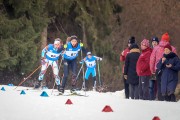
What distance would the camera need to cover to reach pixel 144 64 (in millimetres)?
13555

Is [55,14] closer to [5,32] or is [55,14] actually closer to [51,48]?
[5,32]

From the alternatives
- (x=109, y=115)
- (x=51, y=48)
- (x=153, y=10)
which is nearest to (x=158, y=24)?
(x=153, y=10)

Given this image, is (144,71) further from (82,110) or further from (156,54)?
(82,110)

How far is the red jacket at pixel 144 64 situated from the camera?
13.5 meters

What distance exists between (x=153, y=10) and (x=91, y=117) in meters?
23.2

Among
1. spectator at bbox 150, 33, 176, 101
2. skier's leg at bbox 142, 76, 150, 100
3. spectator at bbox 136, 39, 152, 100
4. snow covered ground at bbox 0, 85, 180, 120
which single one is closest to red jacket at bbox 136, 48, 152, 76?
spectator at bbox 136, 39, 152, 100

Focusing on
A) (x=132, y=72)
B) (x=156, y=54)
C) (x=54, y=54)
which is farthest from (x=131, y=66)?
(x=54, y=54)

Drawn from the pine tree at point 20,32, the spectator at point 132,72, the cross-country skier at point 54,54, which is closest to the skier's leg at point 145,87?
the spectator at point 132,72

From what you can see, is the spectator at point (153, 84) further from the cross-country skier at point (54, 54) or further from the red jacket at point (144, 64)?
the cross-country skier at point (54, 54)

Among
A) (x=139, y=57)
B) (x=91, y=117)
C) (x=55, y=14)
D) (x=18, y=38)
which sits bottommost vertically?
(x=91, y=117)

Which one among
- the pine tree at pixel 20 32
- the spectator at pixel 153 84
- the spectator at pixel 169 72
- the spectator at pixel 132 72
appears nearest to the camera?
the spectator at pixel 169 72

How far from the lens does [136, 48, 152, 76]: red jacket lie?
13469 mm

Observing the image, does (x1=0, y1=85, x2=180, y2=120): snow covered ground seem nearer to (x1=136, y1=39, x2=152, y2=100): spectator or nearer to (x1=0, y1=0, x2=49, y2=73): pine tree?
(x1=136, y1=39, x2=152, y2=100): spectator

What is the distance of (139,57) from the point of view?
13.7 metres
